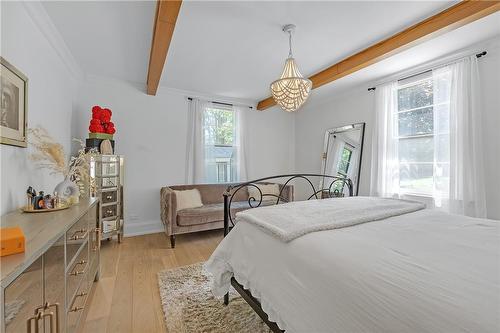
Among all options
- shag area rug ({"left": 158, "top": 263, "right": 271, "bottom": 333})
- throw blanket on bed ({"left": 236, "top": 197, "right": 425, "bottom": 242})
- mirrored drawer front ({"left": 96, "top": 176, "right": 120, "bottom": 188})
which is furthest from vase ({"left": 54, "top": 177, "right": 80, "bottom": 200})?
throw blanket on bed ({"left": 236, "top": 197, "right": 425, "bottom": 242})

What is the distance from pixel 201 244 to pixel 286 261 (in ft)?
7.92

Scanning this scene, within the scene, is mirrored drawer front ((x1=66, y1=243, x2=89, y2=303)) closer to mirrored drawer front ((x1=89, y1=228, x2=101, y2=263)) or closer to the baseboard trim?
mirrored drawer front ((x1=89, y1=228, x2=101, y2=263))

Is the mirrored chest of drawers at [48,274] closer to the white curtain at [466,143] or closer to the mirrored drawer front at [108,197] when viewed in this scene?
the mirrored drawer front at [108,197]

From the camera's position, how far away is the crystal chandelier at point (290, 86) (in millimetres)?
2127

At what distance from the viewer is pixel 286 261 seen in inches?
41.9

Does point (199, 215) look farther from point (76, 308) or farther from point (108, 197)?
point (76, 308)

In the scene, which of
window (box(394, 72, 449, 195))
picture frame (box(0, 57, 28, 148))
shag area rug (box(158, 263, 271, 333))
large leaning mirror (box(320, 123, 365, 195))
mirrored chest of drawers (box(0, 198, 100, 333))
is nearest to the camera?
mirrored chest of drawers (box(0, 198, 100, 333))

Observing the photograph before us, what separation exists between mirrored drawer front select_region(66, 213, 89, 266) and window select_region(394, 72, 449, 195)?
3647 mm

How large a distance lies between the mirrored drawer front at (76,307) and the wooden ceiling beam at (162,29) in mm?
2067

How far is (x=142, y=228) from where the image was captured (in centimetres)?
370

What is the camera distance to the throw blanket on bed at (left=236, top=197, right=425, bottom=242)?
3.87 feet

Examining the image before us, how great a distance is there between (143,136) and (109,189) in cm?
110

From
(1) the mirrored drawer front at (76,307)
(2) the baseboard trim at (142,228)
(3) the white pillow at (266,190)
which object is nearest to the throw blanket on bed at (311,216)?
(1) the mirrored drawer front at (76,307)

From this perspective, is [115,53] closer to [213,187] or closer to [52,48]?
[52,48]
